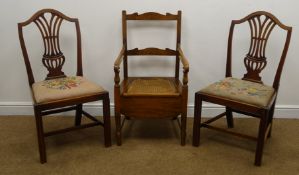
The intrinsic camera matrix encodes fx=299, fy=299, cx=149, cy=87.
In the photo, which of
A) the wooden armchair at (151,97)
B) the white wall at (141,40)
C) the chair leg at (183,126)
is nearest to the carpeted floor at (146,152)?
the chair leg at (183,126)

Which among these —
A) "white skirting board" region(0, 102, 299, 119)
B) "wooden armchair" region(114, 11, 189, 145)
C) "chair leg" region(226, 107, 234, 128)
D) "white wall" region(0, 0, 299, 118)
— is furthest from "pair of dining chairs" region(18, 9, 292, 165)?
"white skirting board" region(0, 102, 299, 119)

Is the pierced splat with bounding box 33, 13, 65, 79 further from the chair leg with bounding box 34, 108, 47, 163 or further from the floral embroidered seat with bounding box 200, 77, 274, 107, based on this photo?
the floral embroidered seat with bounding box 200, 77, 274, 107

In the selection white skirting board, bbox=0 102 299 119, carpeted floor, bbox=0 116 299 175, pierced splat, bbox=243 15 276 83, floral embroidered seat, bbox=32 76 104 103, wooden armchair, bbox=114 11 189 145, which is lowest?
carpeted floor, bbox=0 116 299 175

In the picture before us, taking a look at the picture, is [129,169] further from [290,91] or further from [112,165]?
[290,91]

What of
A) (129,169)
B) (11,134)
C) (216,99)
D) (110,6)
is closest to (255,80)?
(216,99)

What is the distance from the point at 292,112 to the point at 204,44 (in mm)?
999

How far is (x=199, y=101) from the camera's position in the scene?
6.73 feet

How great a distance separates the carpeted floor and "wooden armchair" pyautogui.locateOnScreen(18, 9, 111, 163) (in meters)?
0.14

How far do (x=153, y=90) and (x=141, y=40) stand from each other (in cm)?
55

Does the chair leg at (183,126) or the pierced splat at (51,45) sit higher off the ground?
the pierced splat at (51,45)

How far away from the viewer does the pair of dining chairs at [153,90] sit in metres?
1.90

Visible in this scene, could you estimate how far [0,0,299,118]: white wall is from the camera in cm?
236

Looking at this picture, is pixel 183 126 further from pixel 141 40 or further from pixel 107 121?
pixel 141 40

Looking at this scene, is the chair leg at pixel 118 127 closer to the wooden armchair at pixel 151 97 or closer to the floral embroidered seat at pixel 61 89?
the wooden armchair at pixel 151 97
